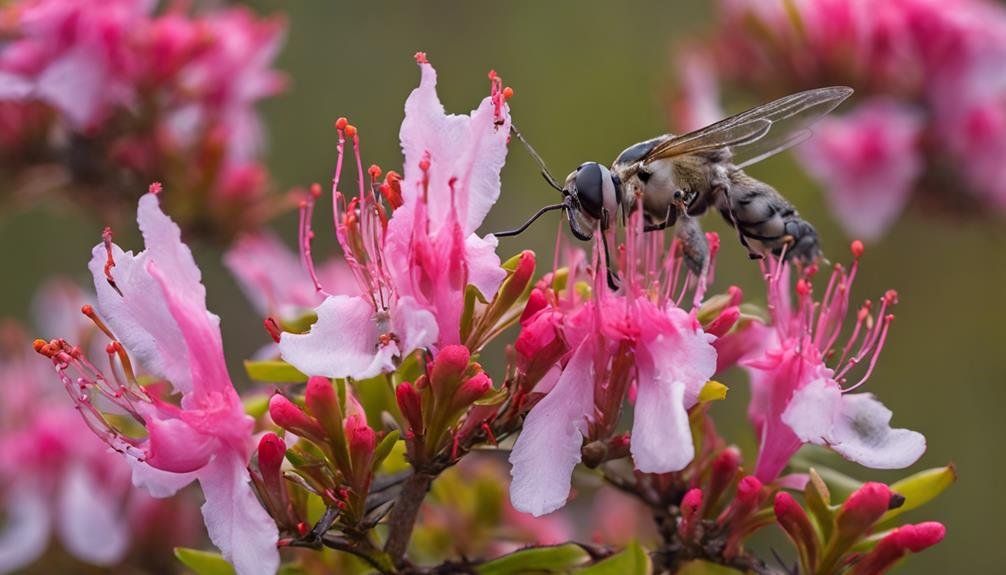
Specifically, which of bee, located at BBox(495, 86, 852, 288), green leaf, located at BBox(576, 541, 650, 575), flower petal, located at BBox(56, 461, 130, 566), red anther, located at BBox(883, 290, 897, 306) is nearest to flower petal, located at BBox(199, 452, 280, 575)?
green leaf, located at BBox(576, 541, 650, 575)

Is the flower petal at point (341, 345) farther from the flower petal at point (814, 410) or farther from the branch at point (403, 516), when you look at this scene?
the flower petal at point (814, 410)

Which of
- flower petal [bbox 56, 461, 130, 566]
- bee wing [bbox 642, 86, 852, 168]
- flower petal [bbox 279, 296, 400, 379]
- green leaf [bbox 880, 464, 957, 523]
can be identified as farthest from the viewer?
flower petal [bbox 56, 461, 130, 566]

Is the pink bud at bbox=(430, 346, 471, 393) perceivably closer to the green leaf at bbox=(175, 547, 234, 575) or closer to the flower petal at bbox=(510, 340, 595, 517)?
the flower petal at bbox=(510, 340, 595, 517)

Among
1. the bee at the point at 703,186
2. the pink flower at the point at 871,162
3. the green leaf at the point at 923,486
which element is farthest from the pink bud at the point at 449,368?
the pink flower at the point at 871,162

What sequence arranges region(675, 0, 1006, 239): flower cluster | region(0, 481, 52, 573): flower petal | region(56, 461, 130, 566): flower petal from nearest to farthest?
region(56, 461, 130, 566): flower petal, region(0, 481, 52, 573): flower petal, region(675, 0, 1006, 239): flower cluster

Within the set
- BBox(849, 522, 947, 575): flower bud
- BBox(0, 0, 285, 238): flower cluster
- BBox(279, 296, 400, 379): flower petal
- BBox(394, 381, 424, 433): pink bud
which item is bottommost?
BBox(849, 522, 947, 575): flower bud
